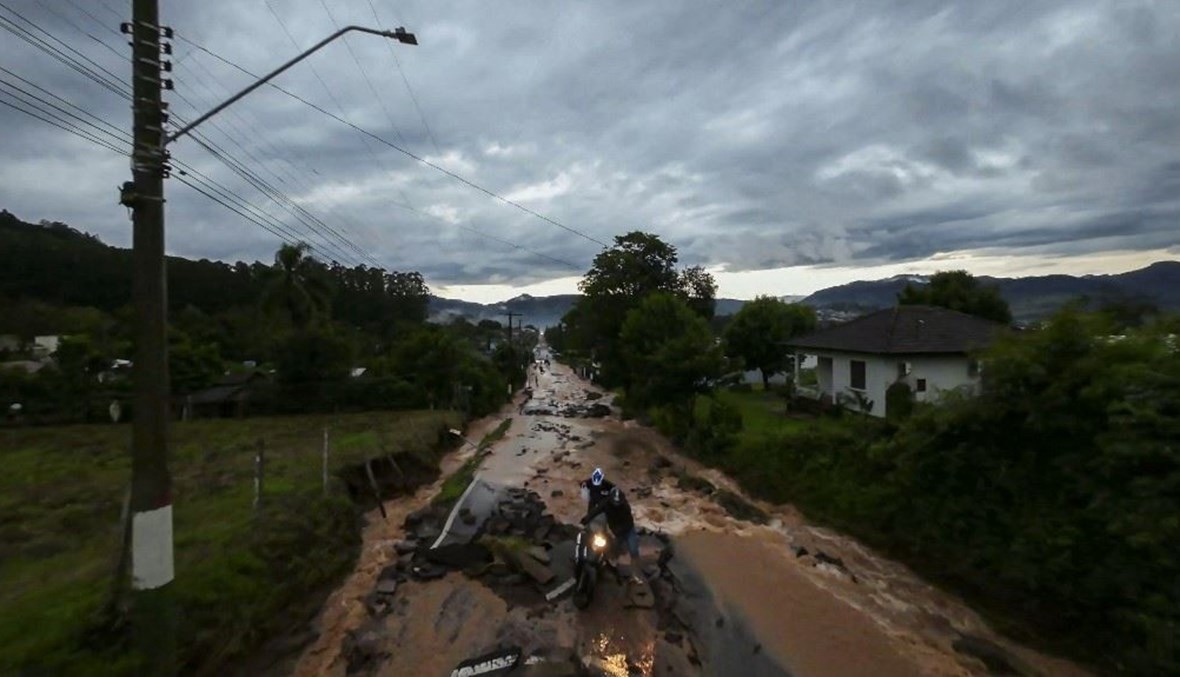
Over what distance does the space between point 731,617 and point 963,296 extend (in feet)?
103

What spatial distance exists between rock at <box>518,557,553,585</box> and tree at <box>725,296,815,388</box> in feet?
93.3

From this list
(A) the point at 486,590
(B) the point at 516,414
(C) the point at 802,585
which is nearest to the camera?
(A) the point at 486,590

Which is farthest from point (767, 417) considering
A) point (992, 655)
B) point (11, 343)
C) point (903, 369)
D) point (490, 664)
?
point (11, 343)

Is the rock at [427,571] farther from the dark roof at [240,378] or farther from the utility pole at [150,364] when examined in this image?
the dark roof at [240,378]

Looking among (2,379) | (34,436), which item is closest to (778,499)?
(34,436)

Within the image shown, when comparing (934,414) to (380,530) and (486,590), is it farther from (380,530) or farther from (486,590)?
(380,530)

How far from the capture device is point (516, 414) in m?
46.9

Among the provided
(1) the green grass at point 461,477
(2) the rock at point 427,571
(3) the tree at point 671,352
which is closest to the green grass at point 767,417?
(3) the tree at point 671,352

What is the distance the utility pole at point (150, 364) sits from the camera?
6355 millimetres

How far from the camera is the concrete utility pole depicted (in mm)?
6355

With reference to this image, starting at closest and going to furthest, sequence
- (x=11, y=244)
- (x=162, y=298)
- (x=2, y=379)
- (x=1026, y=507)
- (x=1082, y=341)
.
Answer: (x=162, y=298), (x=1082, y=341), (x=1026, y=507), (x=2, y=379), (x=11, y=244)

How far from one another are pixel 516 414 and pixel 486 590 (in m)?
35.6

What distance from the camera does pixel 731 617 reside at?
10.6 meters

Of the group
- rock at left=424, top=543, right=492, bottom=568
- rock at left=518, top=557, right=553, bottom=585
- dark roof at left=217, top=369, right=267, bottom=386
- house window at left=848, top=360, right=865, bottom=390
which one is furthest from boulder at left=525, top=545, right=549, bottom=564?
dark roof at left=217, top=369, right=267, bottom=386
